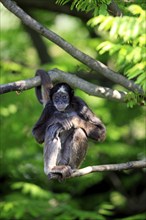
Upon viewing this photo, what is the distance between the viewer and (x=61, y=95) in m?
8.65

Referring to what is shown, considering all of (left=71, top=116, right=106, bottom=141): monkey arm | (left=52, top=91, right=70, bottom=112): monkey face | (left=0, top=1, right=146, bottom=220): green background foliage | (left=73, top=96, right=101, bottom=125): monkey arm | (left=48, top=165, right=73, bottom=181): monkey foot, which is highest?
(left=52, top=91, right=70, bottom=112): monkey face

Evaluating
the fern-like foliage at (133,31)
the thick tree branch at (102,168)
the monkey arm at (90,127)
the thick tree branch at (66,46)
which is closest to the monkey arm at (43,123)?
the monkey arm at (90,127)

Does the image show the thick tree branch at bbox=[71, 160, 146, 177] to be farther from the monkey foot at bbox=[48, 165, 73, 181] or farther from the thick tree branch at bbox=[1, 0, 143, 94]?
the thick tree branch at bbox=[1, 0, 143, 94]

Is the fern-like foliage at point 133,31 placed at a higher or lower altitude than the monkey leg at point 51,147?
higher

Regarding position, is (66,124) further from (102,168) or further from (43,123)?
(102,168)

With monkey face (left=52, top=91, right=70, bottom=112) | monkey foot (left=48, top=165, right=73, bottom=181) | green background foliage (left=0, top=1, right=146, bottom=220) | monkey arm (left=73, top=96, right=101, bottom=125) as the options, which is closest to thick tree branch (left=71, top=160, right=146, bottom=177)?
monkey foot (left=48, top=165, right=73, bottom=181)

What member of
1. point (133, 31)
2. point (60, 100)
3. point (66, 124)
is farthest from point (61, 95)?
point (133, 31)

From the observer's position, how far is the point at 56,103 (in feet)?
28.6

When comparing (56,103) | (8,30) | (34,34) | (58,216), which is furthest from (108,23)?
(34,34)

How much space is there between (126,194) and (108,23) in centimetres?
1052

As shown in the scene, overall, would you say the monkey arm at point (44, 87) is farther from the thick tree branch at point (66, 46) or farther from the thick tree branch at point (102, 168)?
the thick tree branch at point (102, 168)

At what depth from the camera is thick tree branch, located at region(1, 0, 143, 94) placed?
8.41m

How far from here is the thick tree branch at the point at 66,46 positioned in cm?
841

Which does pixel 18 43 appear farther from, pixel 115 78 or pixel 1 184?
pixel 115 78
